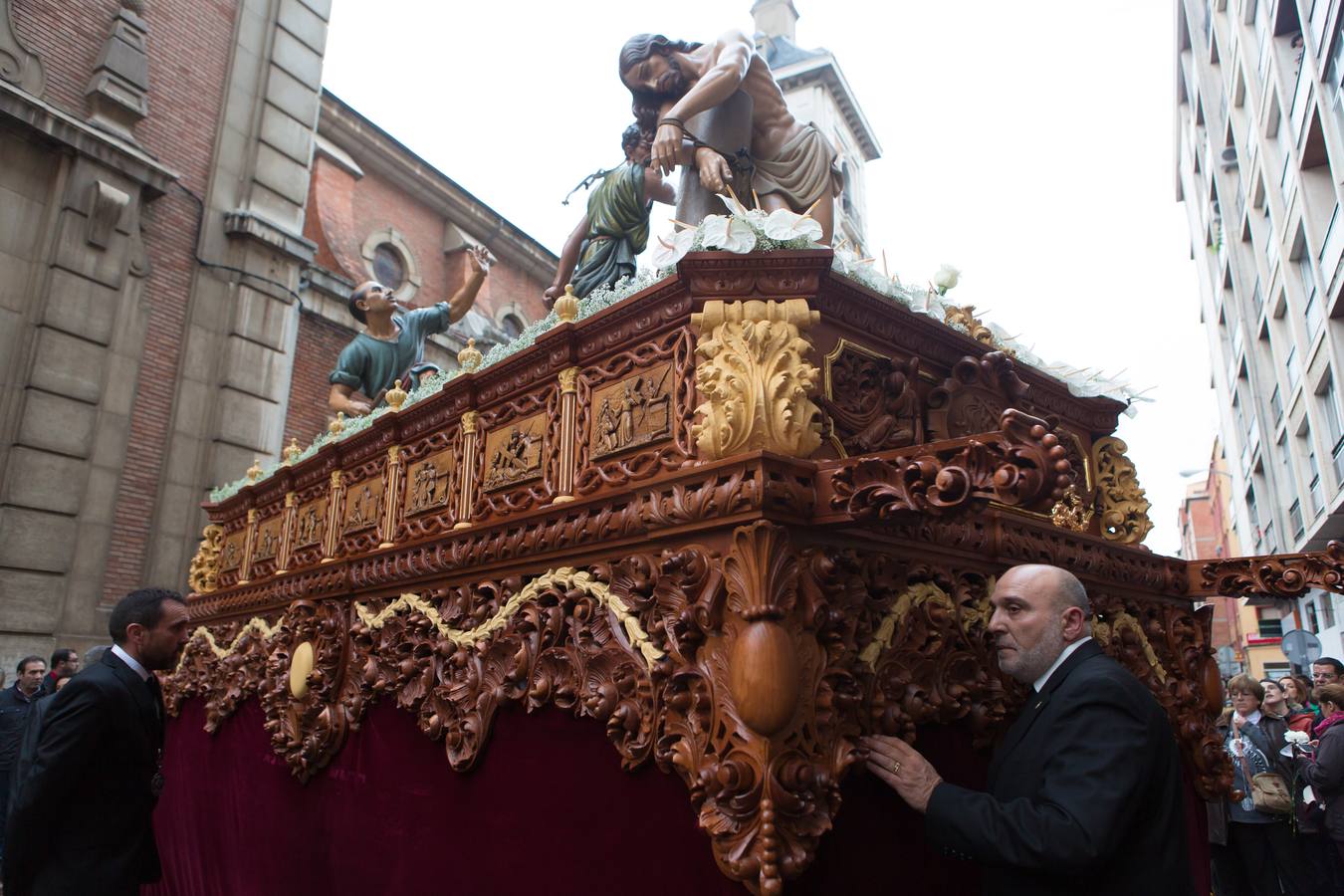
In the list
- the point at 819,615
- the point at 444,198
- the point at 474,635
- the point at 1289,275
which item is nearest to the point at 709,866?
the point at 819,615

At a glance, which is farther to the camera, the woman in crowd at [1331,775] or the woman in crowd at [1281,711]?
the woman in crowd at [1281,711]

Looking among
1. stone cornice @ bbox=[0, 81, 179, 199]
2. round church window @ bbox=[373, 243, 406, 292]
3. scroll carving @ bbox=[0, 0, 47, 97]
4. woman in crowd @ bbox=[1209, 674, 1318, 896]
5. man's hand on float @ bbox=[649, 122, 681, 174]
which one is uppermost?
round church window @ bbox=[373, 243, 406, 292]

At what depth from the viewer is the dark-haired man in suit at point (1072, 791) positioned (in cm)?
230

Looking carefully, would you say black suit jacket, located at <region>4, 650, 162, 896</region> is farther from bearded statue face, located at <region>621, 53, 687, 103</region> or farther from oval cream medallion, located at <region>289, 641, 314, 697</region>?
bearded statue face, located at <region>621, 53, 687, 103</region>

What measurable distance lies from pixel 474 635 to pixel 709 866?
1.62 metres

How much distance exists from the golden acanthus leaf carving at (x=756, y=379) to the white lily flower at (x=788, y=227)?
0.95 ft

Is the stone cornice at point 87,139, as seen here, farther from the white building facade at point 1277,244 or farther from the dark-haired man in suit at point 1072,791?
the white building facade at point 1277,244

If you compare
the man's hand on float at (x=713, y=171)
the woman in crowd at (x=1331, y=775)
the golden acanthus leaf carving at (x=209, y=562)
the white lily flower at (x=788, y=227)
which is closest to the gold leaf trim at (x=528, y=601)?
the white lily flower at (x=788, y=227)

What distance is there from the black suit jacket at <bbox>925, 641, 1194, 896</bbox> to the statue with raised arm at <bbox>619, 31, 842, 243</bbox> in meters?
Answer: 2.69

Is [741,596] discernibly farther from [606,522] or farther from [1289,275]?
[1289,275]

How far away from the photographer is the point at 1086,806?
2.29m

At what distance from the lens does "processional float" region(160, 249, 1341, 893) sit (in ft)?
9.27

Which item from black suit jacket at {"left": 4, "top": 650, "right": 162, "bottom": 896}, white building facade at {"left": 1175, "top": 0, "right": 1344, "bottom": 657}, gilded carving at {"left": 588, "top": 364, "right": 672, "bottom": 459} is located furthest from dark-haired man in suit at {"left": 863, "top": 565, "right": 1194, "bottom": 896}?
white building facade at {"left": 1175, "top": 0, "right": 1344, "bottom": 657}

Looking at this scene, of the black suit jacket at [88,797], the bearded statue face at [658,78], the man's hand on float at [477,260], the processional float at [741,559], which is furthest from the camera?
the man's hand on float at [477,260]
